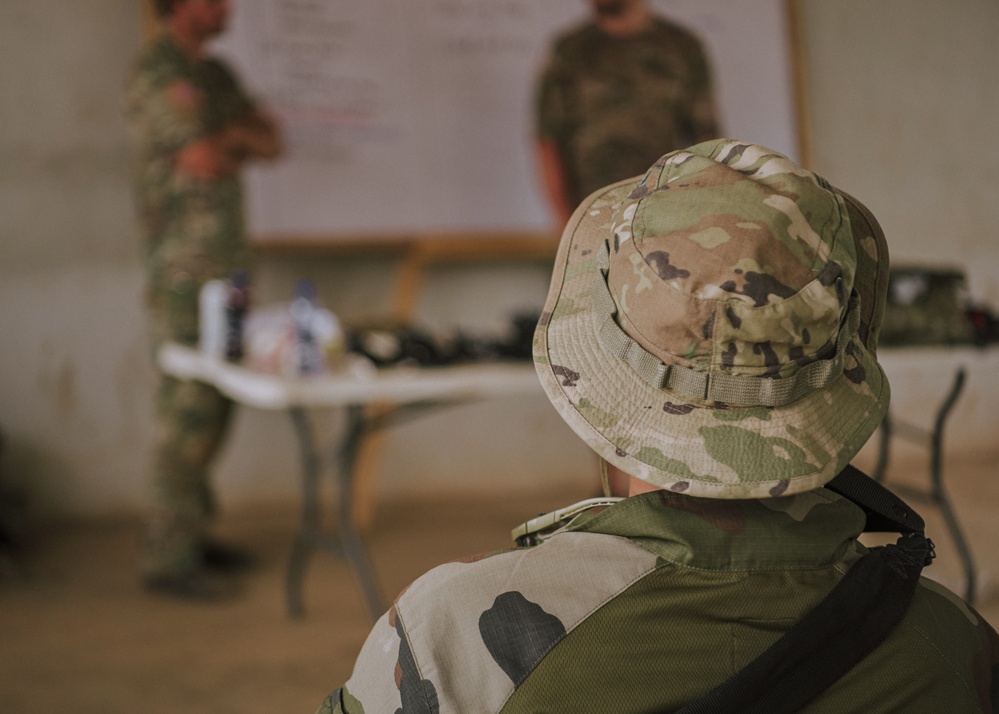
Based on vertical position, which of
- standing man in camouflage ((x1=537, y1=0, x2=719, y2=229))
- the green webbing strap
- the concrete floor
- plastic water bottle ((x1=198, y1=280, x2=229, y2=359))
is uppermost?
the green webbing strap

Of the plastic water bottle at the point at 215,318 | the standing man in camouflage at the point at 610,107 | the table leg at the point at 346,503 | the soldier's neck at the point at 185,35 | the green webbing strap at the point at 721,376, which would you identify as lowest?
the table leg at the point at 346,503

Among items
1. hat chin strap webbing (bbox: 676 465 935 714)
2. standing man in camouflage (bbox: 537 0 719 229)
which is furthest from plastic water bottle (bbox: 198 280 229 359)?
hat chin strap webbing (bbox: 676 465 935 714)

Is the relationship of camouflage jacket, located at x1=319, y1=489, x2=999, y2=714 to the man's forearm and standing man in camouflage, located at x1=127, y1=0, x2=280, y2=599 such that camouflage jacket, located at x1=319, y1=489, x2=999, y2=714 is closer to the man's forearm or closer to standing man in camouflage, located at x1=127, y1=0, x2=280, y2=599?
standing man in camouflage, located at x1=127, y1=0, x2=280, y2=599

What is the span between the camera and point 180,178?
2938 mm

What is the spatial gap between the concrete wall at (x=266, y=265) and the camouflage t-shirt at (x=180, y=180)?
32.8 inches

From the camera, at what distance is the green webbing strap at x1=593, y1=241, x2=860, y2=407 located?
0.75 meters

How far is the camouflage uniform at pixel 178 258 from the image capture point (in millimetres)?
2918

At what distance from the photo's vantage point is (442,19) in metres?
3.92

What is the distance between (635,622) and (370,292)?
348cm

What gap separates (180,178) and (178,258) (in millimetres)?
240

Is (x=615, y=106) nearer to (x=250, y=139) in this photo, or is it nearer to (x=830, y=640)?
(x=250, y=139)

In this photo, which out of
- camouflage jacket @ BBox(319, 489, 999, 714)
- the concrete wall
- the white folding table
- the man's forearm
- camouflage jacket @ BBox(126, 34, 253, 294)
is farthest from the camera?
the concrete wall

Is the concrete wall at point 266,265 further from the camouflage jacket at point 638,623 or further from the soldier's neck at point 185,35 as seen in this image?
the camouflage jacket at point 638,623

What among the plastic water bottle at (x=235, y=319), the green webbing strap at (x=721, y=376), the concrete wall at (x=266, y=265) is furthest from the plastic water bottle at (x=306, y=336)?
the green webbing strap at (x=721, y=376)
